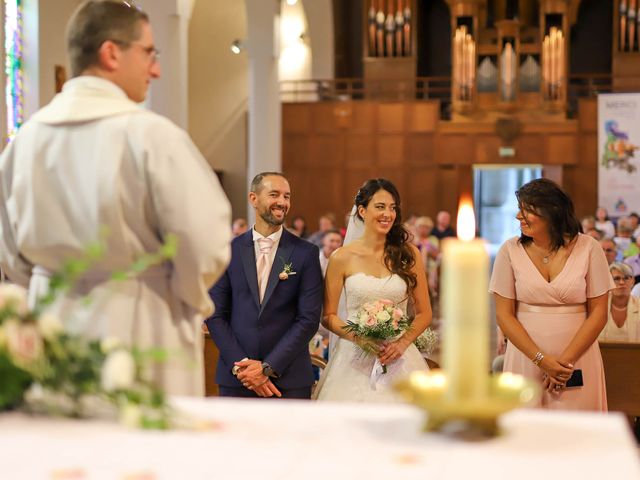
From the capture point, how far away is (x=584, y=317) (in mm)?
5379

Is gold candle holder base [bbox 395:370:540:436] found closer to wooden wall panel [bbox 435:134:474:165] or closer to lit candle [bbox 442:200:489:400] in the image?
lit candle [bbox 442:200:489:400]

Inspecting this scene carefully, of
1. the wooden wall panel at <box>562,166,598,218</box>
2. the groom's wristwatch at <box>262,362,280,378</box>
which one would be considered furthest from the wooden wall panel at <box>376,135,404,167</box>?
the groom's wristwatch at <box>262,362,280,378</box>

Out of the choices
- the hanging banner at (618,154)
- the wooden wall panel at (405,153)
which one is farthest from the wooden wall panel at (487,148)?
the hanging banner at (618,154)

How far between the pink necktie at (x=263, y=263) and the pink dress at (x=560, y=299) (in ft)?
3.81

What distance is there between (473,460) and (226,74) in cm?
2234

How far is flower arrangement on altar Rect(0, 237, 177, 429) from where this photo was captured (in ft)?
6.61

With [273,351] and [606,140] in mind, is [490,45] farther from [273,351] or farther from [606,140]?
[273,351]

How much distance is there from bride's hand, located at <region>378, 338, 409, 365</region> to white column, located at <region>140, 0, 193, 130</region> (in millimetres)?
7616

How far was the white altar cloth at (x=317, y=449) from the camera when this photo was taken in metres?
1.81

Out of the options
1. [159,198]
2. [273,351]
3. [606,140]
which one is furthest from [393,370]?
[606,140]

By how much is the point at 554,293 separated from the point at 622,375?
1.49 metres

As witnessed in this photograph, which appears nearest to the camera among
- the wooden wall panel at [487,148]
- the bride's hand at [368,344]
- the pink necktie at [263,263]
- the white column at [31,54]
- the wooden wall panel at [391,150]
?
the pink necktie at [263,263]

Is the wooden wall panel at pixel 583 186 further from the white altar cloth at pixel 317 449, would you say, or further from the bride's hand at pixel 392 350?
the white altar cloth at pixel 317 449

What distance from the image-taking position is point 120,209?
10.1 feet
